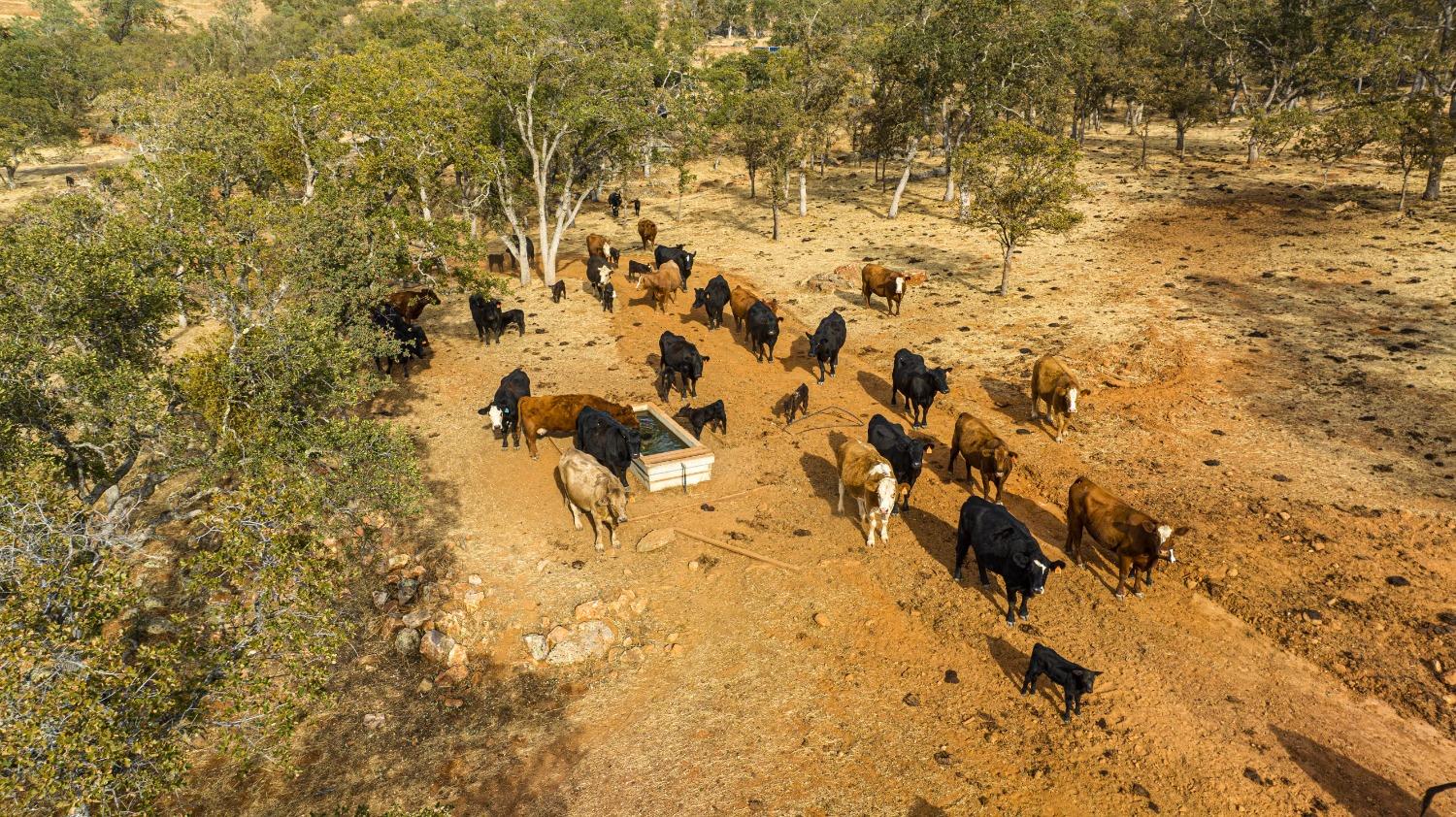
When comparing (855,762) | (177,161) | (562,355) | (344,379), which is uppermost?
(177,161)

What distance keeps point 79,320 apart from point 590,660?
9.24m

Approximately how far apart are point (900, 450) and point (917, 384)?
12.8ft

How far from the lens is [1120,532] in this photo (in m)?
12.4

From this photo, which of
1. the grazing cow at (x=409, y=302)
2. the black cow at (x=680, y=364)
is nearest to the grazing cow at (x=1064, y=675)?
the black cow at (x=680, y=364)

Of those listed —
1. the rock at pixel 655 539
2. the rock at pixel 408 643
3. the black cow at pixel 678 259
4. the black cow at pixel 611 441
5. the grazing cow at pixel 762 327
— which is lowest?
the rock at pixel 408 643

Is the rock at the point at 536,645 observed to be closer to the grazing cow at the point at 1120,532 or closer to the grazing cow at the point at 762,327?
the grazing cow at the point at 1120,532

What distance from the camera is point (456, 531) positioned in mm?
14992

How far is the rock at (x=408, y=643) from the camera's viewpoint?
12102 mm

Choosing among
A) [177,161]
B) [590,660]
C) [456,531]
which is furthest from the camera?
[177,161]

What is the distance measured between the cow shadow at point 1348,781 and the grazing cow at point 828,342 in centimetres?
1381

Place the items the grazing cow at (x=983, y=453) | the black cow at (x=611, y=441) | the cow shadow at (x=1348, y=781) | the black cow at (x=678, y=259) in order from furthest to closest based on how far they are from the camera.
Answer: the black cow at (x=678, y=259), the black cow at (x=611, y=441), the grazing cow at (x=983, y=453), the cow shadow at (x=1348, y=781)

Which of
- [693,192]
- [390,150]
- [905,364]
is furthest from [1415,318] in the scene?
[693,192]

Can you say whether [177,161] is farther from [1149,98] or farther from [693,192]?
[1149,98]

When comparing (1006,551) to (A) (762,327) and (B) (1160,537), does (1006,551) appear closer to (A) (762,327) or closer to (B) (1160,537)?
(B) (1160,537)
